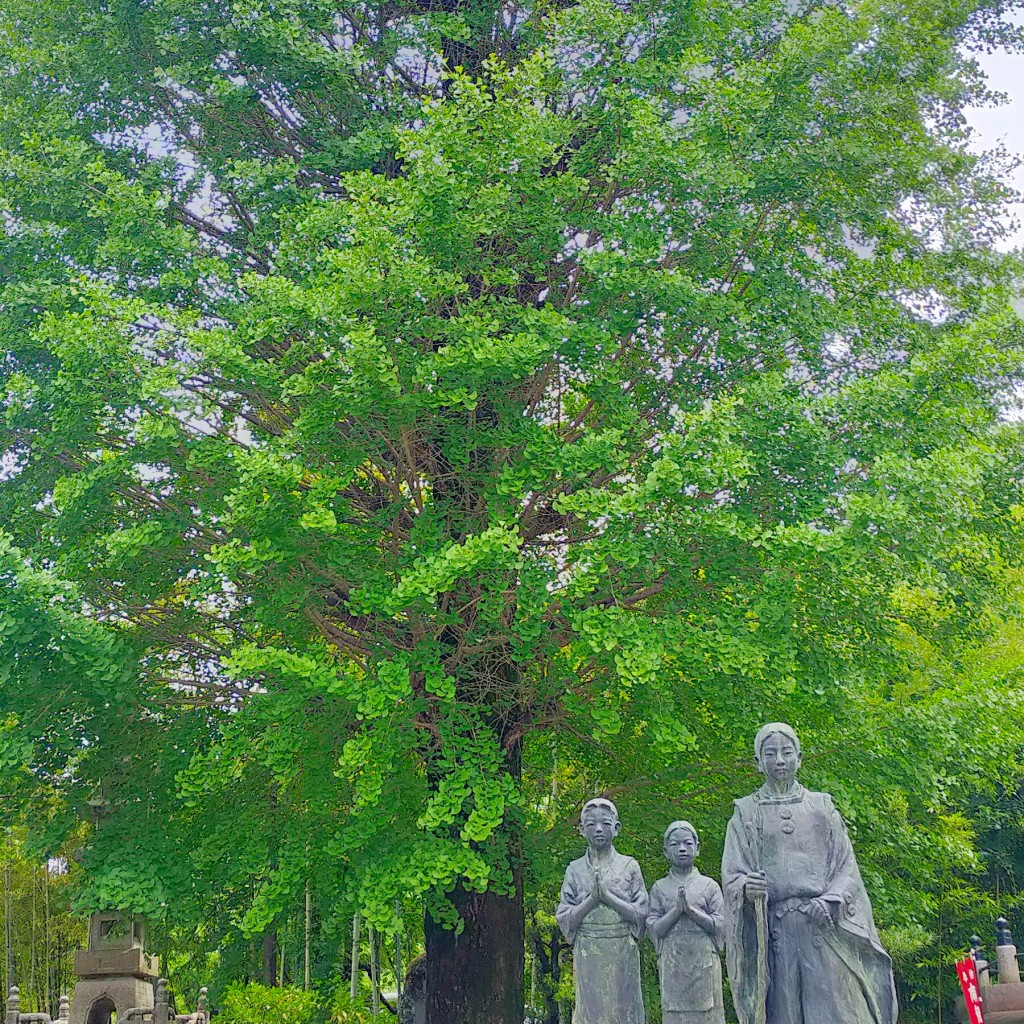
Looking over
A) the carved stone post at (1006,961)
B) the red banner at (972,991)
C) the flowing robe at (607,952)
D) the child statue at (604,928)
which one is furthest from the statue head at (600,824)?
the red banner at (972,991)

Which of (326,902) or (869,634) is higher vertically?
(869,634)

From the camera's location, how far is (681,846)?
8.27 meters

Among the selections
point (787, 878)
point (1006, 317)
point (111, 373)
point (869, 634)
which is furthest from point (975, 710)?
point (111, 373)

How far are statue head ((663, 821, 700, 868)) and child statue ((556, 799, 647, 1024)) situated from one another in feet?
1.06

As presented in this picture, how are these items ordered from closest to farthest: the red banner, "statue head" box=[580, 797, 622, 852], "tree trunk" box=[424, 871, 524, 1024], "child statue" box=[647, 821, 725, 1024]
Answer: "child statue" box=[647, 821, 725, 1024], "statue head" box=[580, 797, 622, 852], "tree trunk" box=[424, 871, 524, 1024], the red banner

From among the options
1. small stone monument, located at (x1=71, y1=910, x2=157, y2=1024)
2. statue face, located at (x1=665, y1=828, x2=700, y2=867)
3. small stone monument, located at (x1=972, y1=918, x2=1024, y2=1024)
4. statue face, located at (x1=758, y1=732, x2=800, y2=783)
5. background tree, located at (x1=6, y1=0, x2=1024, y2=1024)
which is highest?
background tree, located at (x1=6, y1=0, x2=1024, y2=1024)

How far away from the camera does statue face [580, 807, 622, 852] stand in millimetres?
8523

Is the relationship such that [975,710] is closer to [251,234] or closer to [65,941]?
[251,234]

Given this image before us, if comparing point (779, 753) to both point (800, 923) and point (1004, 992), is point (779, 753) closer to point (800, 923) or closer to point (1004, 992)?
point (800, 923)

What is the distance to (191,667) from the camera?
14086 millimetres

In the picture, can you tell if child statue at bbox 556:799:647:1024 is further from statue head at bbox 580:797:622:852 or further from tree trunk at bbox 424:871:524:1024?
tree trunk at bbox 424:871:524:1024

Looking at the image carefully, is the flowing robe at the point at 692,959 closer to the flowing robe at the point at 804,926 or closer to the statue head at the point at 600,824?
the statue head at the point at 600,824

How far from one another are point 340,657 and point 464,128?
20.3 feet

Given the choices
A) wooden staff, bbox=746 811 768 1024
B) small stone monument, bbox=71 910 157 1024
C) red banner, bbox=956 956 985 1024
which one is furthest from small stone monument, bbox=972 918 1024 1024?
wooden staff, bbox=746 811 768 1024
